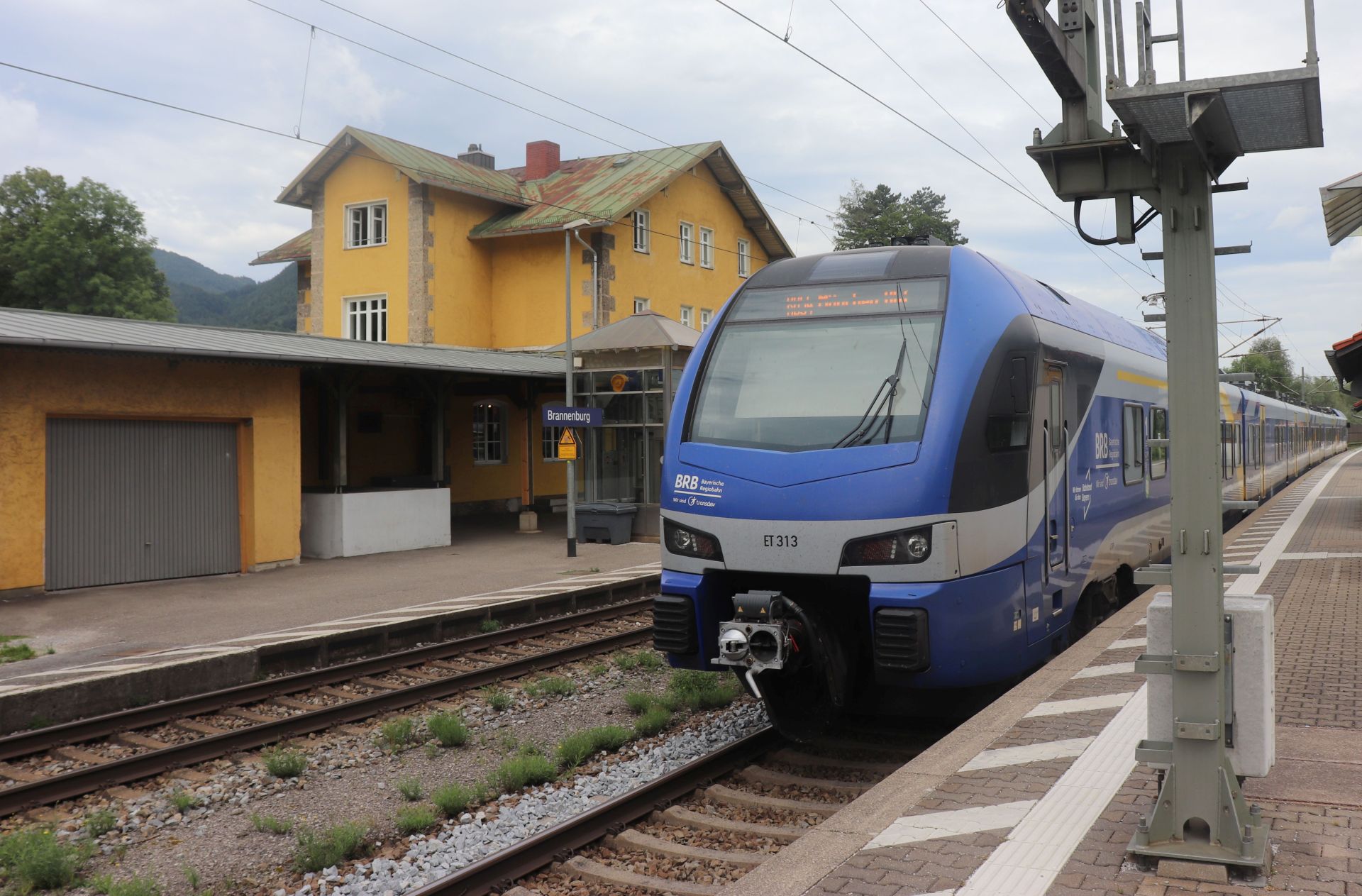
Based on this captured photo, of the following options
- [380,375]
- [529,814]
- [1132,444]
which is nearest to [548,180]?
[380,375]

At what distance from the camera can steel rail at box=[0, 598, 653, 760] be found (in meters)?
7.92

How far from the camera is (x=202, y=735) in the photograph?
8.27m

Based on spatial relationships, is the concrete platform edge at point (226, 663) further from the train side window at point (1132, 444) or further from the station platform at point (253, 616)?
the train side window at point (1132, 444)

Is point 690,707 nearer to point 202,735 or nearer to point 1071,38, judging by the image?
point 202,735

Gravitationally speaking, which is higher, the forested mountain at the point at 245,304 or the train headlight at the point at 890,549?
the forested mountain at the point at 245,304

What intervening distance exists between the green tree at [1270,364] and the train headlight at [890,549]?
3125 inches

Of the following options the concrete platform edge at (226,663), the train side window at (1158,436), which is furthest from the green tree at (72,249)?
the train side window at (1158,436)

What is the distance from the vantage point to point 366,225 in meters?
30.8

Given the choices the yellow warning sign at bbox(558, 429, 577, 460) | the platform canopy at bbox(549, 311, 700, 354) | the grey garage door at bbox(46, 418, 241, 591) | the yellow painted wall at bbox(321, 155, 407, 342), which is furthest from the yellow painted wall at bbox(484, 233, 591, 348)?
the grey garage door at bbox(46, 418, 241, 591)

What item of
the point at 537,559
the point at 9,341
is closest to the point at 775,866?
the point at 9,341

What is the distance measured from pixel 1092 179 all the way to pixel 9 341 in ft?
39.8

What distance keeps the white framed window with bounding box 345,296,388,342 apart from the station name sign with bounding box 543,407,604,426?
42.6 feet

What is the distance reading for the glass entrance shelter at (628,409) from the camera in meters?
21.5

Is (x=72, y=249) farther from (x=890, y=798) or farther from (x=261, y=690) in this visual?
(x=890, y=798)
